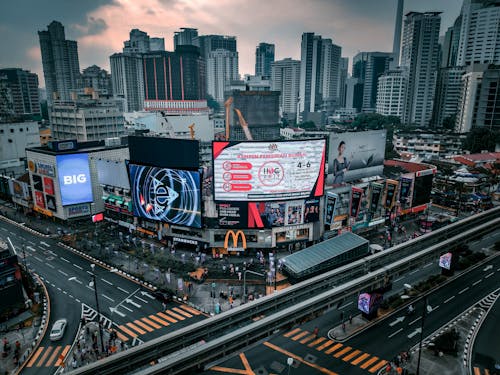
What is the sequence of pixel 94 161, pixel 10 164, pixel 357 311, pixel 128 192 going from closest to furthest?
1. pixel 357 311
2. pixel 128 192
3. pixel 94 161
4. pixel 10 164

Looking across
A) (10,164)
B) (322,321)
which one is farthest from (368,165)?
(10,164)

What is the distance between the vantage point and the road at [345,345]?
35438 millimetres

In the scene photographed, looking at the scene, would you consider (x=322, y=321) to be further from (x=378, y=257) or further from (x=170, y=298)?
(x=170, y=298)

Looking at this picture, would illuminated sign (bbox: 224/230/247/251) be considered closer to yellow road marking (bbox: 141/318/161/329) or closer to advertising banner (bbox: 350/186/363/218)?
yellow road marking (bbox: 141/318/161/329)

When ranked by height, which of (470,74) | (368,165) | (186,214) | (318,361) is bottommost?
(318,361)

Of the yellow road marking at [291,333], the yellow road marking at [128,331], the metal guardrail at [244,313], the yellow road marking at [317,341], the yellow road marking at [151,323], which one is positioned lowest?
the yellow road marking at [128,331]

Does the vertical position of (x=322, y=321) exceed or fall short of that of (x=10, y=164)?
it falls short

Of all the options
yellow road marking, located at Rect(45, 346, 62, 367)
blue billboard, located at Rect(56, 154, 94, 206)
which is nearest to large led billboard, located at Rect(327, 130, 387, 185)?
yellow road marking, located at Rect(45, 346, 62, 367)

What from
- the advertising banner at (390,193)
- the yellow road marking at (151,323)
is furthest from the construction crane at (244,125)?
the yellow road marking at (151,323)

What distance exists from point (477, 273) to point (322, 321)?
28.2 m

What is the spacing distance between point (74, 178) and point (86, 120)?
2541 inches

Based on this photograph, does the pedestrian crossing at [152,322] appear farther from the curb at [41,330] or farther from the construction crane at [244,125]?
the construction crane at [244,125]

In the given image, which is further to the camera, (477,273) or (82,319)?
(477,273)

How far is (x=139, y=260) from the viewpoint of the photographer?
58.9m
